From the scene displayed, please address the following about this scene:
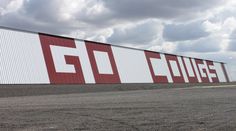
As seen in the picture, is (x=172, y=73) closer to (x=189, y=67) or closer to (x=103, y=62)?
(x=189, y=67)

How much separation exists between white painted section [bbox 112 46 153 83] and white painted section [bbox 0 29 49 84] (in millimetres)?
12983

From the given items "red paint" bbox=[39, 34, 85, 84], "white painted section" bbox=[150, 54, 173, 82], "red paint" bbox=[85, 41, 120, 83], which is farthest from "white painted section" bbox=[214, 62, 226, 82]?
"red paint" bbox=[39, 34, 85, 84]

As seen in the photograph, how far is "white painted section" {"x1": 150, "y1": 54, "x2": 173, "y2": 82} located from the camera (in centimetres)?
5880

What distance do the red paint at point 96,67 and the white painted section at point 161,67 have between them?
414 inches

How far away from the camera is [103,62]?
156 ft

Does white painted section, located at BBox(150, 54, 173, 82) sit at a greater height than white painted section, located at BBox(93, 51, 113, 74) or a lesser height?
greater

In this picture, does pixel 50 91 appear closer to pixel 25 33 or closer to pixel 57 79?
pixel 57 79

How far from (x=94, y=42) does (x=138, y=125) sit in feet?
124

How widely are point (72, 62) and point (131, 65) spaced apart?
1136 centimetres

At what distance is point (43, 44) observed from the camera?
4003 centimetres

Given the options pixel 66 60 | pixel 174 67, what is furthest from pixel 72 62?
pixel 174 67

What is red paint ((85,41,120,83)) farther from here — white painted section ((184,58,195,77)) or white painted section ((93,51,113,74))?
white painted section ((184,58,195,77))

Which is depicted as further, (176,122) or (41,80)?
(41,80)

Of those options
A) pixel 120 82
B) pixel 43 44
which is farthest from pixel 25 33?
pixel 120 82
